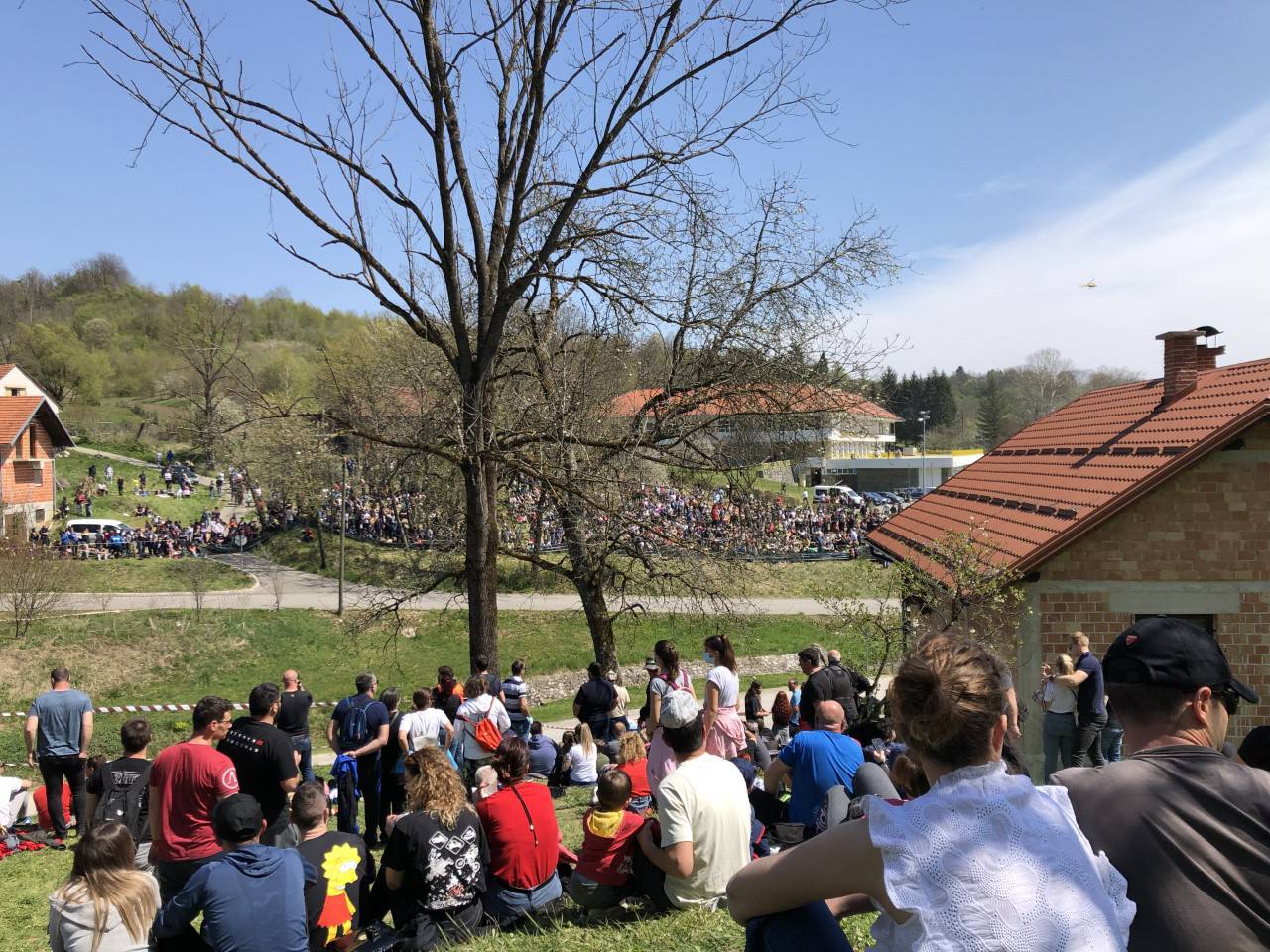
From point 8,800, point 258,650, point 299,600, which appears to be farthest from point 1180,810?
point 299,600

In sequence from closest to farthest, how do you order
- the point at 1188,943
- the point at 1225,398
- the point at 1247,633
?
1. the point at 1188,943
2. the point at 1247,633
3. the point at 1225,398

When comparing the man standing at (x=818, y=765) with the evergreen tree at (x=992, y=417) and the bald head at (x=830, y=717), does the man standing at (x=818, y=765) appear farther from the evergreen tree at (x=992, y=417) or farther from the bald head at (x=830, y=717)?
the evergreen tree at (x=992, y=417)

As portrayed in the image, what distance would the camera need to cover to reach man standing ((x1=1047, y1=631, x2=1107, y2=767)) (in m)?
8.82

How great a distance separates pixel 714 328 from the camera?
11.6m

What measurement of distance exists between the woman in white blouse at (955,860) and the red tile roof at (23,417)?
42906 millimetres

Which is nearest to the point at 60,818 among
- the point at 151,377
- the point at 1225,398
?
the point at 1225,398

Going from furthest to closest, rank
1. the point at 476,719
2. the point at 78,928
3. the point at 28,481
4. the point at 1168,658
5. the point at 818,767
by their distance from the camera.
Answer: the point at 28,481 → the point at 476,719 → the point at 818,767 → the point at 78,928 → the point at 1168,658

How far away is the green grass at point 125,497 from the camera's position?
41.5 m

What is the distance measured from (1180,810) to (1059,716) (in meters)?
7.39

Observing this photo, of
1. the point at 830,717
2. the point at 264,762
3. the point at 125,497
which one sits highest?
the point at 125,497

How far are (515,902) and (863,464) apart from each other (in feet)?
203

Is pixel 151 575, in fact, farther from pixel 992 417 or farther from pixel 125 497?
pixel 992 417

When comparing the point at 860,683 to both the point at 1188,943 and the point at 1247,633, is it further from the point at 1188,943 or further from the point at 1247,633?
the point at 1188,943

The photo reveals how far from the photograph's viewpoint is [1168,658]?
245 centimetres
